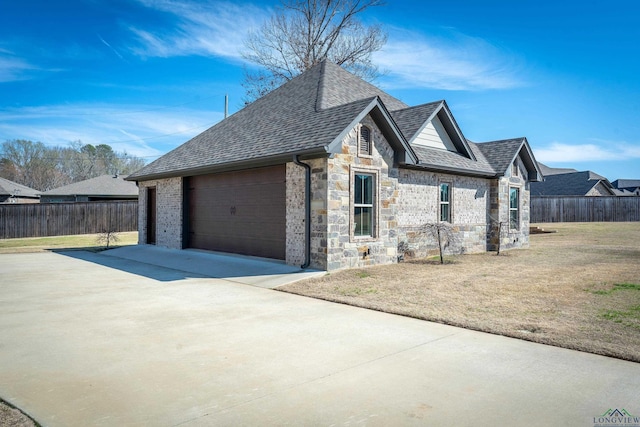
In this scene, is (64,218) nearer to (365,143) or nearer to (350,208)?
(350,208)

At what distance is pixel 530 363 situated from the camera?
Answer: 4.85 m

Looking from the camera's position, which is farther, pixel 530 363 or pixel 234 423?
pixel 530 363

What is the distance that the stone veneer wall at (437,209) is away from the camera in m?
13.7

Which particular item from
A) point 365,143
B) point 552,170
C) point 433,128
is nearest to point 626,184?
point 552,170

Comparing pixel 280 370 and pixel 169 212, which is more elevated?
pixel 169 212

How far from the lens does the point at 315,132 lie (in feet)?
38.4

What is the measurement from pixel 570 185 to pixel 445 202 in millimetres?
36293

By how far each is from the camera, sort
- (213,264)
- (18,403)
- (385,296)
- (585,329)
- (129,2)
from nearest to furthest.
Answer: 1. (18,403)
2. (585,329)
3. (385,296)
4. (213,264)
5. (129,2)

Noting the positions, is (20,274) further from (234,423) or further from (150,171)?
(234,423)

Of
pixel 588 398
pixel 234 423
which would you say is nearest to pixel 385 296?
pixel 588 398

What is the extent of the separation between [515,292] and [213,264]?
26.8 feet

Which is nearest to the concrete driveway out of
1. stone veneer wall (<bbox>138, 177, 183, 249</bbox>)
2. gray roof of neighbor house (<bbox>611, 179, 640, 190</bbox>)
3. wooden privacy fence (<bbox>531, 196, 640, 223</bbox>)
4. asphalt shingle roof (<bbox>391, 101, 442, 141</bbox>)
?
asphalt shingle roof (<bbox>391, 101, 442, 141</bbox>)

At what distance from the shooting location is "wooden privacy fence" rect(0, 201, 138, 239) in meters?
25.1

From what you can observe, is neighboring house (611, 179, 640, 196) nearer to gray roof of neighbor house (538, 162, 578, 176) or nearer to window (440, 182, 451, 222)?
gray roof of neighbor house (538, 162, 578, 176)
